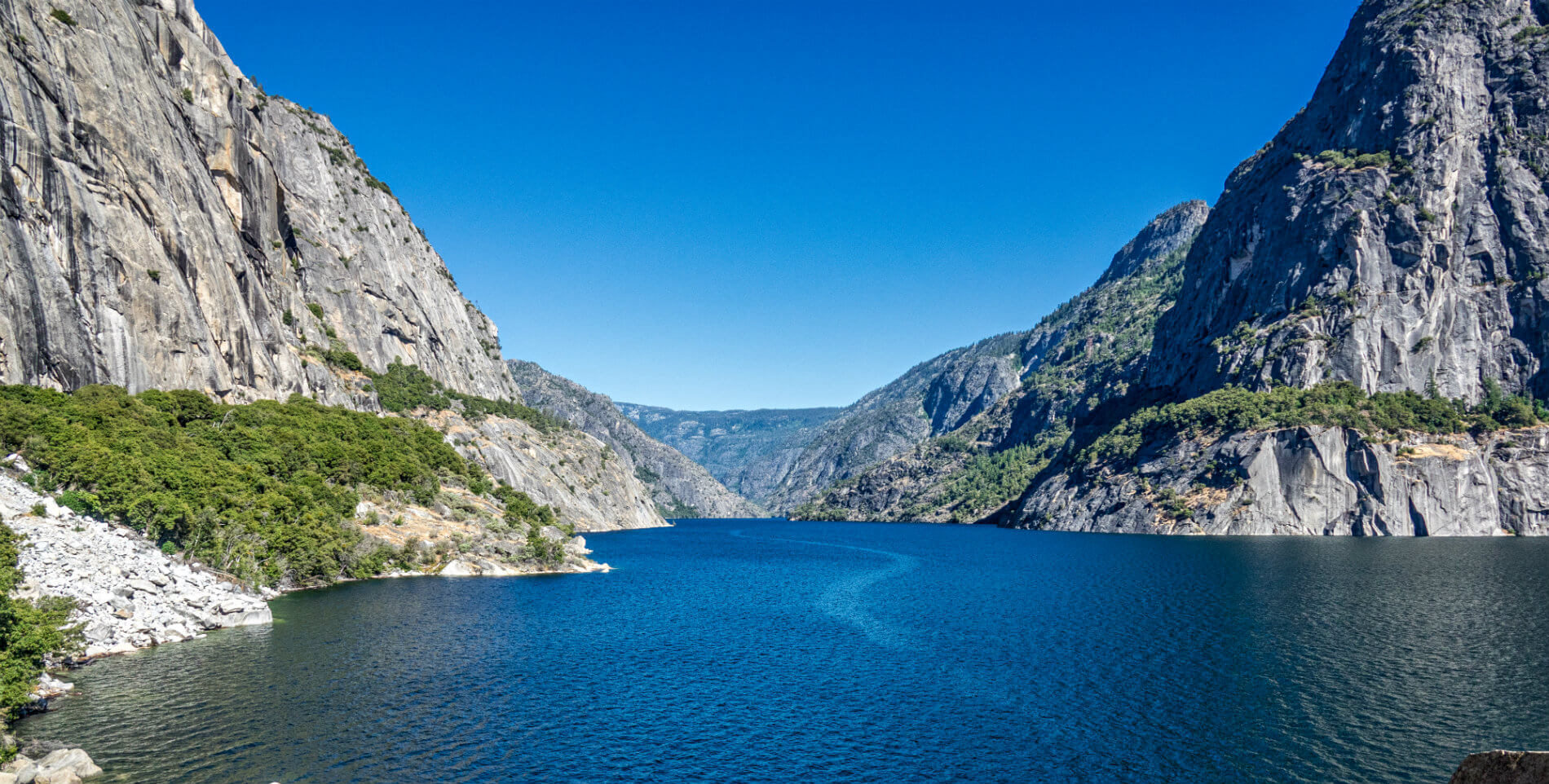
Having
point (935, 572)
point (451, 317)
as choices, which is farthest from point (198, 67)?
point (935, 572)

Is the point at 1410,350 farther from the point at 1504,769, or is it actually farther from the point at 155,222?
the point at 155,222

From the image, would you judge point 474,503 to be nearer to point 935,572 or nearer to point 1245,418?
point 935,572

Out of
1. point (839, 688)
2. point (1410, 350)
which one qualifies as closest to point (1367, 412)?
point (1410, 350)

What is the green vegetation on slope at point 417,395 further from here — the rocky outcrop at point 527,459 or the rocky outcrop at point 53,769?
the rocky outcrop at point 53,769

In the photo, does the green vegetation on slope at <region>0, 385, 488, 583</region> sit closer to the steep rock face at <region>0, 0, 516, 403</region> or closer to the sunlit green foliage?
the steep rock face at <region>0, 0, 516, 403</region>

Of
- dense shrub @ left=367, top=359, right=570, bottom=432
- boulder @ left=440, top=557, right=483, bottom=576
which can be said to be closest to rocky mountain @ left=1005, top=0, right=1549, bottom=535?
dense shrub @ left=367, top=359, right=570, bottom=432

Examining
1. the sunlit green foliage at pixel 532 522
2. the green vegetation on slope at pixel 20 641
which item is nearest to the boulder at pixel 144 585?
the green vegetation on slope at pixel 20 641
